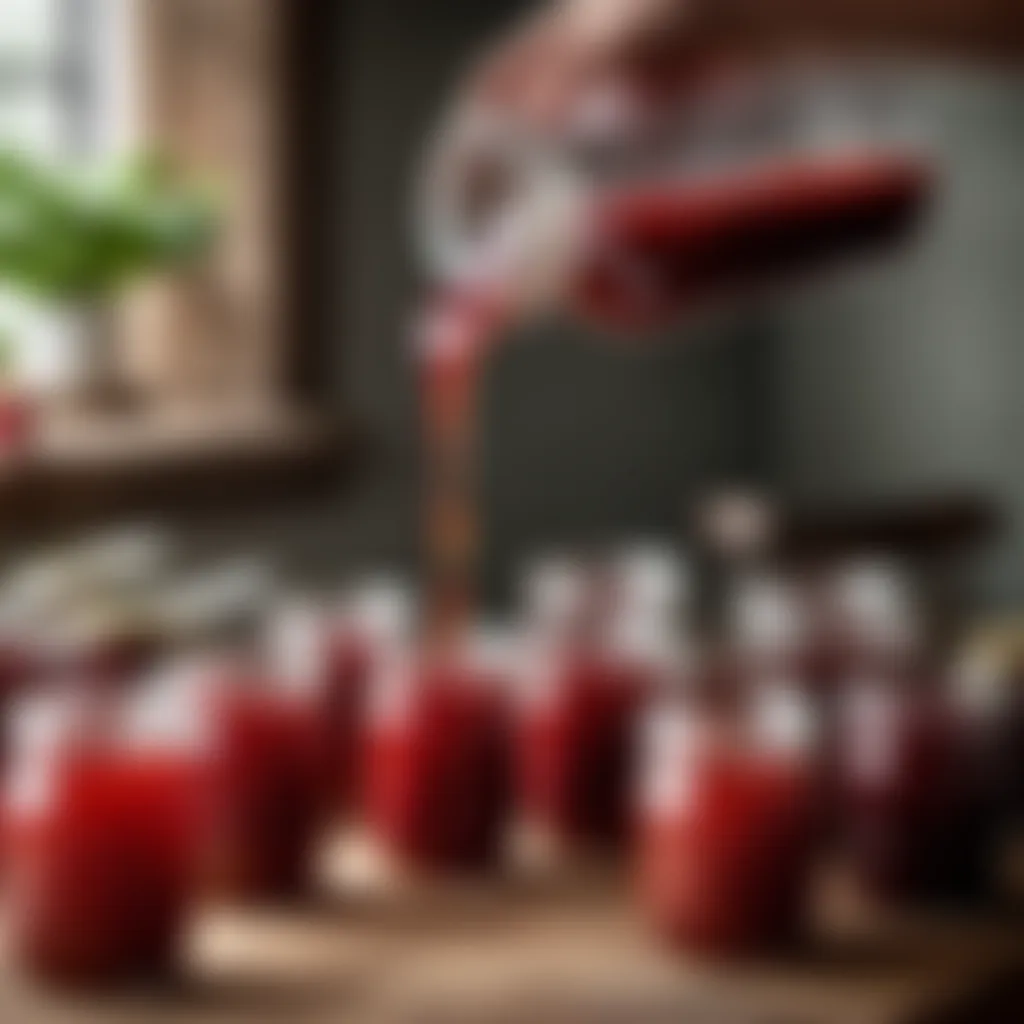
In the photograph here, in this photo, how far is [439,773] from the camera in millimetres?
1887

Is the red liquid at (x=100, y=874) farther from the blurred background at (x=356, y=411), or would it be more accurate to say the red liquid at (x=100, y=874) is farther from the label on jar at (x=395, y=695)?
the label on jar at (x=395, y=695)

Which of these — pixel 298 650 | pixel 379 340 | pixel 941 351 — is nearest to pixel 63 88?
pixel 379 340

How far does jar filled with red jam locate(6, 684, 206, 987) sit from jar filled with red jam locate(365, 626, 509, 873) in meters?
0.26

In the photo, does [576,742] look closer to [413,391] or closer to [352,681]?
[352,681]

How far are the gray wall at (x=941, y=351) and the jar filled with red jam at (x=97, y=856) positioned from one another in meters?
1.30

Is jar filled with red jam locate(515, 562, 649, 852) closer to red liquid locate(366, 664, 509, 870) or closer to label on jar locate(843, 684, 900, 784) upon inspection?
red liquid locate(366, 664, 509, 870)

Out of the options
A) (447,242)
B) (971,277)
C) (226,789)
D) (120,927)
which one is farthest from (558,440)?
(120,927)

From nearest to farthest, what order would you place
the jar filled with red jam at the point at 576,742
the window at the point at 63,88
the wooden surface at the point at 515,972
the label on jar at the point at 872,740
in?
1. the wooden surface at the point at 515,972
2. the label on jar at the point at 872,740
3. the jar filled with red jam at the point at 576,742
4. the window at the point at 63,88

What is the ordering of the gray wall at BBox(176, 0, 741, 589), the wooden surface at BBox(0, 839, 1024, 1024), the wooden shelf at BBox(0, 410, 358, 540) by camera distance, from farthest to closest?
1. the gray wall at BBox(176, 0, 741, 589)
2. the wooden shelf at BBox(0, 410, 358, 540)
3. the wooden surface at BBox(0, 839, 1024, 1024)

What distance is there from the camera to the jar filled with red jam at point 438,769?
1881 millimetres

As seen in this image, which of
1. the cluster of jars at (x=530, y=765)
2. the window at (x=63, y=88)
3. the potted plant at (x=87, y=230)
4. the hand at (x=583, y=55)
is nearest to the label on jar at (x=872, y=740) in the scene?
the cluster of jars at (x=530, y=765)

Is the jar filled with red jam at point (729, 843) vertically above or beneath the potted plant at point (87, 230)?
beneath

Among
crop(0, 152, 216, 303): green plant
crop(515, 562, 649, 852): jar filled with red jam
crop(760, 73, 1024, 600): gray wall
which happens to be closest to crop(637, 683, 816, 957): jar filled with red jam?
crop(515, 562, 649, 852): jar filled with red jam

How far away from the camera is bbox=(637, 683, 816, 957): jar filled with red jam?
1.70 metres
